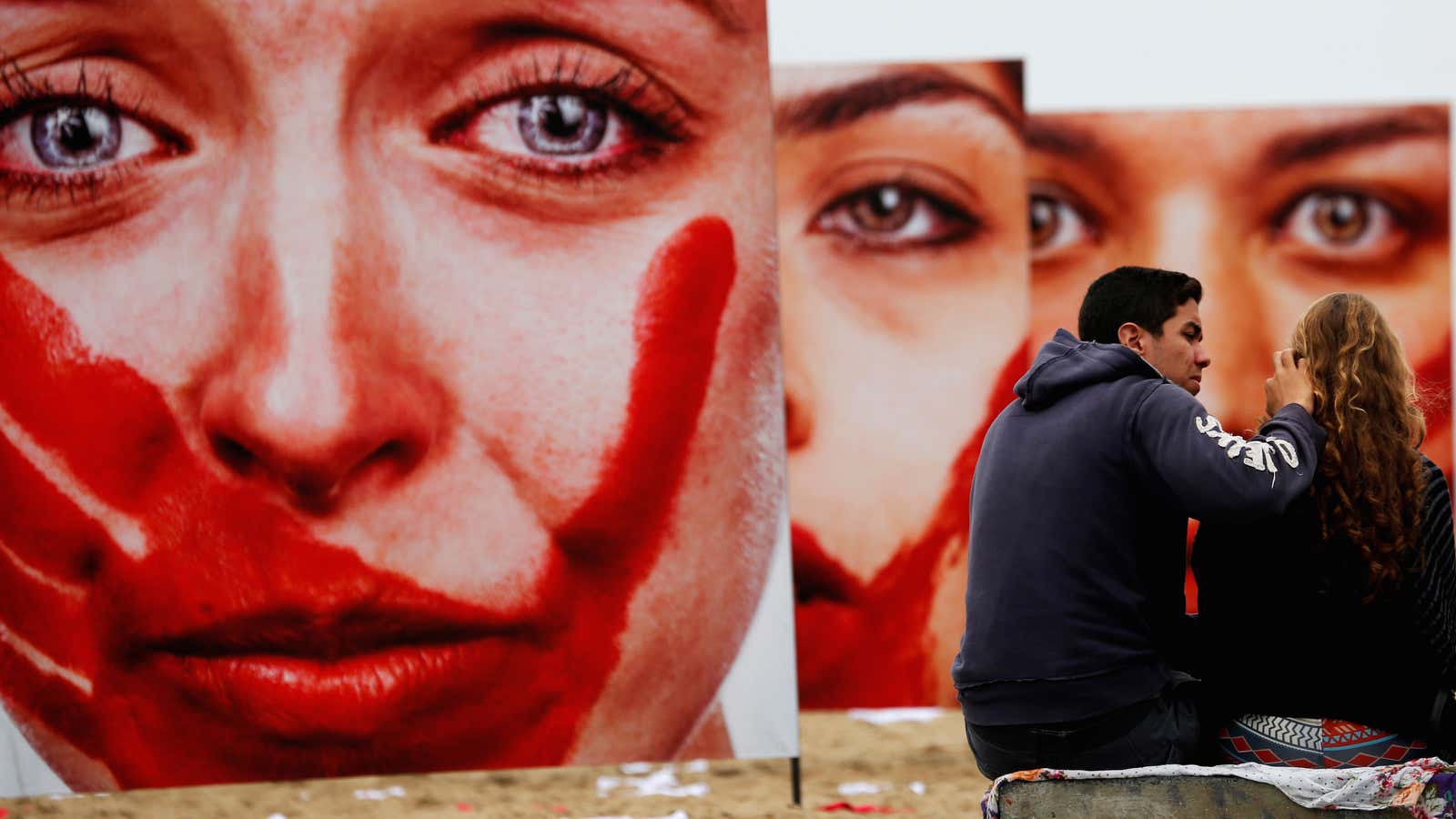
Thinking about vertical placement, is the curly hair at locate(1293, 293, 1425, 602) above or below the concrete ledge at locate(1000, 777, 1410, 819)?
above

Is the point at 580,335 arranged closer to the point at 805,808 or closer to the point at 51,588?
the point at 51,588

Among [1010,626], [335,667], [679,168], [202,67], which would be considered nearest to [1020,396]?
[1010,626]

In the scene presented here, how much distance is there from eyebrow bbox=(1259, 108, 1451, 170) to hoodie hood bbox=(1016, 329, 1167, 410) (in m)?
3.29

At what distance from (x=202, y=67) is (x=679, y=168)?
1.03m

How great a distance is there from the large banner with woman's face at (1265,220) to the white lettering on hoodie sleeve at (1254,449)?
312 cm

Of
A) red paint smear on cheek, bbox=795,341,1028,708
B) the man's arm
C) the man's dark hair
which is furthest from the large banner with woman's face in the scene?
the man's arm

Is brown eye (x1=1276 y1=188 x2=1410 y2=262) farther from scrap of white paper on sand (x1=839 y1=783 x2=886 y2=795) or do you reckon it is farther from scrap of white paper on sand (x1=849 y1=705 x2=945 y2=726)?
scrap of white paper on sand (x1=839 y1=783 x2=886 y2=795)

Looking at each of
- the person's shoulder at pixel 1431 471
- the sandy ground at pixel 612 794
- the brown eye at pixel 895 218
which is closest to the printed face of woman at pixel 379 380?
the sandy ground at pixel 612 794

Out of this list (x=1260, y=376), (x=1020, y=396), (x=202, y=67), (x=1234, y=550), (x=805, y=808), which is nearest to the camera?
(x=1234, y=550)

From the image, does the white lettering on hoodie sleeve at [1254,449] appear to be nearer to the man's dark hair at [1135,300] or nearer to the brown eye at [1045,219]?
the man's dark hair at [1135,300]

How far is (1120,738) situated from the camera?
6.73ft

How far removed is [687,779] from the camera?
4258 millimetres

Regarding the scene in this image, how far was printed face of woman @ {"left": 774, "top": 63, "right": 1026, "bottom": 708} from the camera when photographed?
457cm

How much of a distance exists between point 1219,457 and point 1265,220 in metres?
3.46
